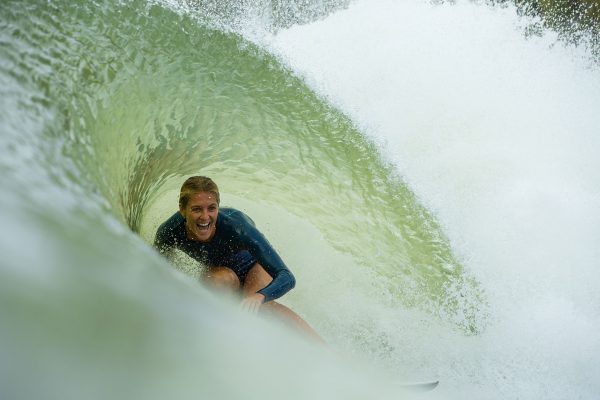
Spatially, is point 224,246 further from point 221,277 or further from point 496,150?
point 496,150

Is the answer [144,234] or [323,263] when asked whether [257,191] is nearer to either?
[323,263]

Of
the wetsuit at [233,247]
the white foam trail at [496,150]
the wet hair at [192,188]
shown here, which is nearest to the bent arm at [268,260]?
the wetsuit at [233,247]

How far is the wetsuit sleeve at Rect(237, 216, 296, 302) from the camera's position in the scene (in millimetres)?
1147

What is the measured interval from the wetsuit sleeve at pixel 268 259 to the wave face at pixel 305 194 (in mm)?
132

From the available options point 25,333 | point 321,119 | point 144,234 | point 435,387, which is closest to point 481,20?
point 321,119

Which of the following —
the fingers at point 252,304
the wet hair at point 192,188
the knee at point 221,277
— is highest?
the wet hair at point 192,188

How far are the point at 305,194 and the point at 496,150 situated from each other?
103cm

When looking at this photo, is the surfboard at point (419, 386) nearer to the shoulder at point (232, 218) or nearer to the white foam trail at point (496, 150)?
the white foam trail at point (496, 150)

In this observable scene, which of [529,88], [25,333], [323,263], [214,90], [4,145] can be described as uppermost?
[529,88]

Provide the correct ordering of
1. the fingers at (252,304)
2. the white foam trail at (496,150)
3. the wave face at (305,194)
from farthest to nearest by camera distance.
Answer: the white foam trail at (496,150) < the fingers at (252,304) < the wave face at (305,194)

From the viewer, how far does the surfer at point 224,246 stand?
43.2 inches

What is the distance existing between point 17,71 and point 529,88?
7.03ft

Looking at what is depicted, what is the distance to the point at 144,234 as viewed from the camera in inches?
45.0

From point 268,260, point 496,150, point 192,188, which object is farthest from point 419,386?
point 496,150
